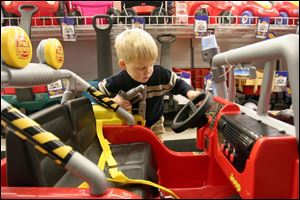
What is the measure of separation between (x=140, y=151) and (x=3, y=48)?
63 centimetres

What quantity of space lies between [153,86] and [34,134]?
0.87 metres

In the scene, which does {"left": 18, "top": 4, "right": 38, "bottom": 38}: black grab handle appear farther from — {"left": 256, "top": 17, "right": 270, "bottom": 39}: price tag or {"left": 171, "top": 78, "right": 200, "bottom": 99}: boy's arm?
{"left": 256, "top": 17, "right": 270, "bottom": 39}: price tag

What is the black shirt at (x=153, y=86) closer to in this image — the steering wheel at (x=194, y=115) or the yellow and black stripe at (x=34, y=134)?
the steering wheel at (x=194, y=115)

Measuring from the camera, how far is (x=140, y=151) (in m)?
1.08

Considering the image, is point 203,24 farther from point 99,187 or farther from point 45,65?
point 99,187

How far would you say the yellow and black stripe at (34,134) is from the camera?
0.54 meters

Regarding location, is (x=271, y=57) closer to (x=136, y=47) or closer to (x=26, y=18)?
(x=136, y=47)

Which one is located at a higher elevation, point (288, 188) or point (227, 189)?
point (288, 188)

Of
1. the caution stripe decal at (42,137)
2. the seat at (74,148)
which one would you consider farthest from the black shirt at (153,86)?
the caution stripe decal at (42,137)

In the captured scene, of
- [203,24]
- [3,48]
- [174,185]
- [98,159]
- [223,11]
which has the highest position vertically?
[223,11]

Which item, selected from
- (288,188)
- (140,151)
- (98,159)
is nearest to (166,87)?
(140,151)

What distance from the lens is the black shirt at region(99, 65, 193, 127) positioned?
134 centimetres

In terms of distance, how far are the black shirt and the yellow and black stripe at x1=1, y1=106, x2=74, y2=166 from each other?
792 millimetres

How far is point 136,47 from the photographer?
112cm
